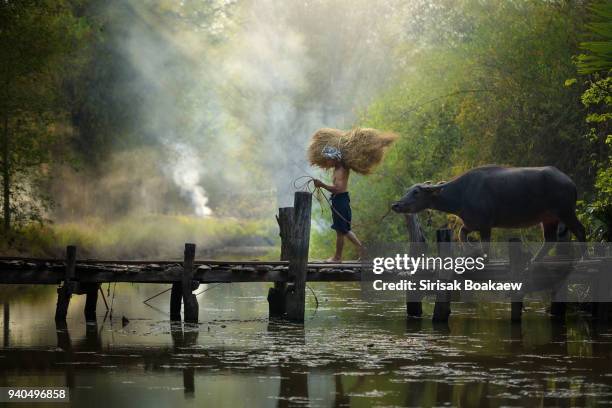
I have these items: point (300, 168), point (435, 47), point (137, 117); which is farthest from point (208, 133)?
point (435, 47)

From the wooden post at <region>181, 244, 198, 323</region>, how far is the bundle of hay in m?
2.50

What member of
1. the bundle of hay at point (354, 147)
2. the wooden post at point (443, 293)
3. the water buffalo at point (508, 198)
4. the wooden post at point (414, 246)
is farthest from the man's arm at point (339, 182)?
the wooden post at point (443, 293)

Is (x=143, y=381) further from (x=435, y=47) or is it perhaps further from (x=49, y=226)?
(x=435, y=47)

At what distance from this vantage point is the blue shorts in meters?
17.4

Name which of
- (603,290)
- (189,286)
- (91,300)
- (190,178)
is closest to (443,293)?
(603,290)

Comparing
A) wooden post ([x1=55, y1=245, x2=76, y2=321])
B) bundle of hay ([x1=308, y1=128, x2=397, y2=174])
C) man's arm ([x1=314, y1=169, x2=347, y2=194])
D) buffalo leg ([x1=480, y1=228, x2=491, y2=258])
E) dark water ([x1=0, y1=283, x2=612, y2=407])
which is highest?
bundle of hay ([x1=308, y1=128, x2=397, y2=174])

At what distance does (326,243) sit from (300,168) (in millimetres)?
11805

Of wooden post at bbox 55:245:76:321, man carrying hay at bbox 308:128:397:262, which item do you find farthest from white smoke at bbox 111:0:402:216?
wooden post at bbox 55:245:76:321

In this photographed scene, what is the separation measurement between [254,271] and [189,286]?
3.07 feet

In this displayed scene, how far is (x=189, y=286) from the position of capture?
54.8 ft

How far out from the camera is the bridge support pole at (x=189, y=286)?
16609 mm

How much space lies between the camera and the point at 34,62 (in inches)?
1055

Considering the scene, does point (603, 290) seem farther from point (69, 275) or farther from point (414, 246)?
point (69, 275)

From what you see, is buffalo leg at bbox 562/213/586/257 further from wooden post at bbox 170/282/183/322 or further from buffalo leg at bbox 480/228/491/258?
wooden post at bbox 170/282/183/322
